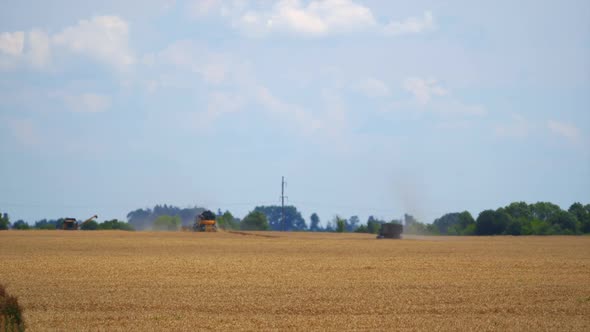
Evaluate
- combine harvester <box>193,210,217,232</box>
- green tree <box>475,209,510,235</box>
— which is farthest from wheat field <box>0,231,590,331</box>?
green tree <box>475,209,510,235</box>

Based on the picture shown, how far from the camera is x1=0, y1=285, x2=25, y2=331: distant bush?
57.9 feet

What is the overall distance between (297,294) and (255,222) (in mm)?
132487

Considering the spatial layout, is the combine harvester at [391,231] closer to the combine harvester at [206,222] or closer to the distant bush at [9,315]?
the combine harvester at [206,222]

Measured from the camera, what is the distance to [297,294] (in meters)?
28.5

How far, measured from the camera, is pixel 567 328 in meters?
21.7

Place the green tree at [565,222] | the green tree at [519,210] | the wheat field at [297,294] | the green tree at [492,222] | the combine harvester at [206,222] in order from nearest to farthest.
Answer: the wheat field at [297,294] < the green tree at [565,222] < the combine harvester at [206,222] < the green tree at [492,222] < the green tree at [519,210]

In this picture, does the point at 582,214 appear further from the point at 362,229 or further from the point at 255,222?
the point at 255,222

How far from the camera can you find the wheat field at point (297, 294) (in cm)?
2252

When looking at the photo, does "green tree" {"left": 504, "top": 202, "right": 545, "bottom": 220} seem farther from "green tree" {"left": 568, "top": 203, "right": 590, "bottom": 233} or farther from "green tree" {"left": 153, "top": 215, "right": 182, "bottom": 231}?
"green tree" {"left": 153, "top": 215, "right": 182, "bottom": 231}

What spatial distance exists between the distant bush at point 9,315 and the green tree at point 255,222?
457 feet

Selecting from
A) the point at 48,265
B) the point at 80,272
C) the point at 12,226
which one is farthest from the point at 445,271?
the point at 12,226

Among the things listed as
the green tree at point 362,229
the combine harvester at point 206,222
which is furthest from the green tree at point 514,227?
the combine harvester at point 206,222

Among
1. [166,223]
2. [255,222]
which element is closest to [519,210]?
[255,222]

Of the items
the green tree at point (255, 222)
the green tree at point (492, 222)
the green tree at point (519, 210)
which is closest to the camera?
the green tree at point (492, 222)
